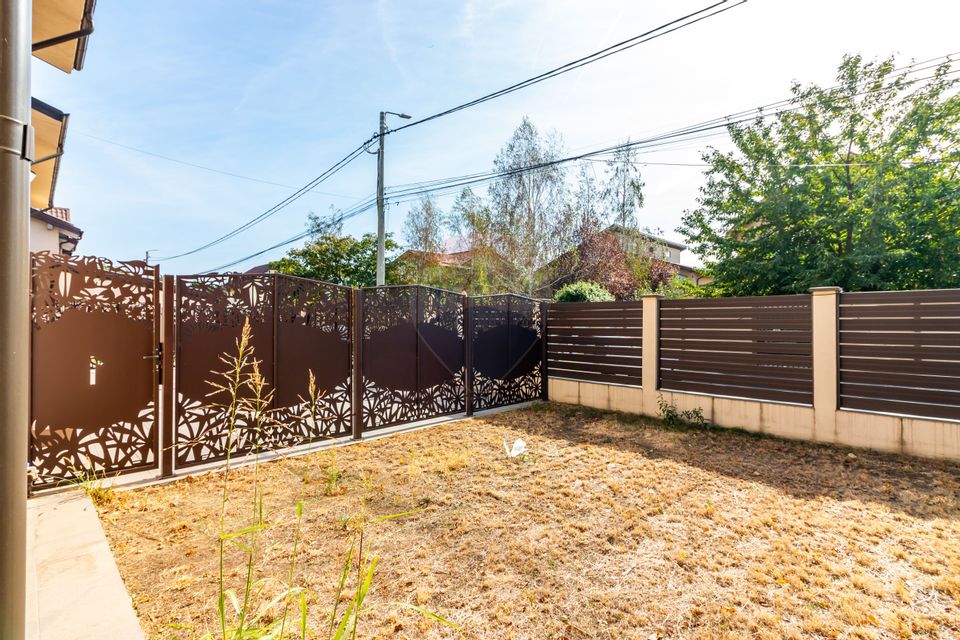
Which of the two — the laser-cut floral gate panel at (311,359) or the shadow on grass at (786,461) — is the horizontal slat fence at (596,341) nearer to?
the shadow on grass at (786,461)

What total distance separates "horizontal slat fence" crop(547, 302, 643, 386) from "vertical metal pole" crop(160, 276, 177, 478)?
16.1 feet

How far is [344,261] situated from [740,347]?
543 inches

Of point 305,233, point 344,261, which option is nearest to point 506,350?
point 344,261

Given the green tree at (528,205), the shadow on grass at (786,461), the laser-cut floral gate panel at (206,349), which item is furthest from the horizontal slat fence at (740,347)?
the green tree at (528,205)

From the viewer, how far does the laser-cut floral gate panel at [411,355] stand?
15.7ft

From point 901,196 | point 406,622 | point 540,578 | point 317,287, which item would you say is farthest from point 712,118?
point 406,622

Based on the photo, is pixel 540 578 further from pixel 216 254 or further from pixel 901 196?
pixel 216 254

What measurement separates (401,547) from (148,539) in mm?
1481

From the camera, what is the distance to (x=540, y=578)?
6.93 feet

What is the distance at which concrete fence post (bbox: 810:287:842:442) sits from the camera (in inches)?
172

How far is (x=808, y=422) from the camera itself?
14.8ft

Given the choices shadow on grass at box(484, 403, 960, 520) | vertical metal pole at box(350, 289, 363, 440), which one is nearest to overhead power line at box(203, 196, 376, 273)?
vertical metal pole at box(350, 289, 363, 440)

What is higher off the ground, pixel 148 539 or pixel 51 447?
pixel 51 447

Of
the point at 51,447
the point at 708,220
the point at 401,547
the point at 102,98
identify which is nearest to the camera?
the point at 401,547
